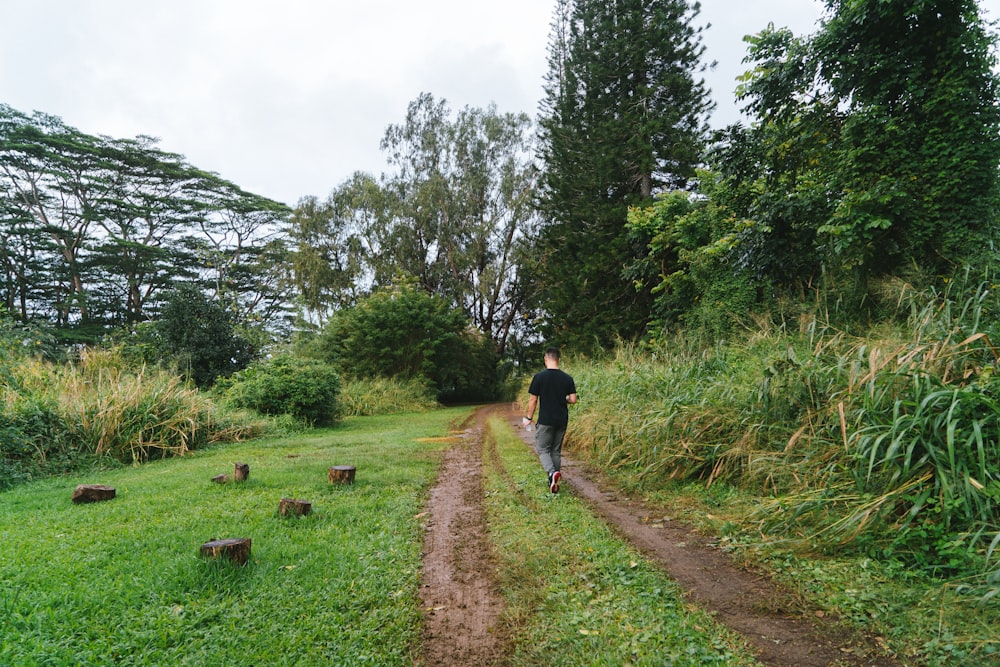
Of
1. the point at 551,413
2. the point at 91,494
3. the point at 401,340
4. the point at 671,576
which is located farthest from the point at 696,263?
the point at 401,340

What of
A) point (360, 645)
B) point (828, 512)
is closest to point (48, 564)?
point (360, 645)

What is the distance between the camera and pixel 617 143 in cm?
1795

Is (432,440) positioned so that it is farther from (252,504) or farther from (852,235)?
(852,235)

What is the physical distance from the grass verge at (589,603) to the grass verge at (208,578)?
672mm

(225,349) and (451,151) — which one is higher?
(451,151)

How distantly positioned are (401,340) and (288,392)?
11.9 meters

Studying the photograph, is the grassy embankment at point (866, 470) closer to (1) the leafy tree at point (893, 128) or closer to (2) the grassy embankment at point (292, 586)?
(2) the grassy embankment at point (292, 586)

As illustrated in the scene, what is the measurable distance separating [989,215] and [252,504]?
31.3 feet

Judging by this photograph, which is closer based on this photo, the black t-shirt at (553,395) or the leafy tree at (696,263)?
the black t-shirt at (553,395)

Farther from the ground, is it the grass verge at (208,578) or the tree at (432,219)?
the tree at (432,219)

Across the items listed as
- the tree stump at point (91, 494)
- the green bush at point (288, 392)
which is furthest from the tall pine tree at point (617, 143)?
the tree stump at point (91, 494)

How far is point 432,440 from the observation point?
10.2m

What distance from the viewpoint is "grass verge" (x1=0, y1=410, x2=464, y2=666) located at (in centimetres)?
247

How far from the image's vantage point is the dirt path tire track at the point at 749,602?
2.39 m
